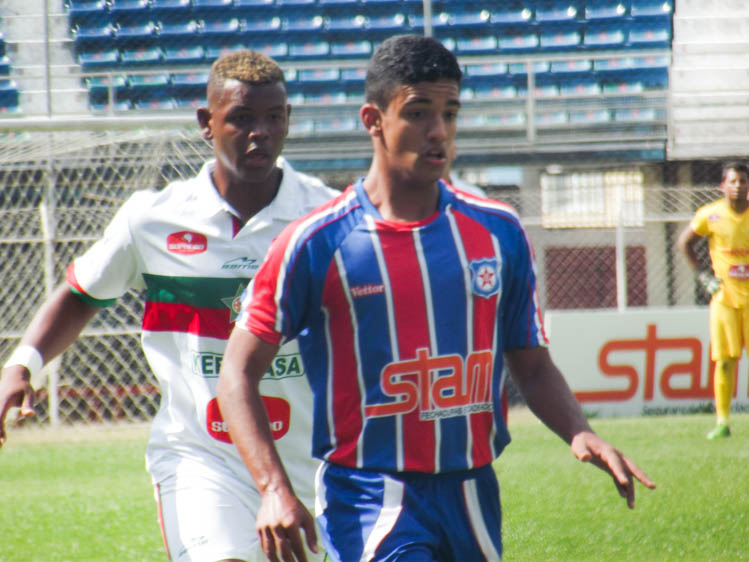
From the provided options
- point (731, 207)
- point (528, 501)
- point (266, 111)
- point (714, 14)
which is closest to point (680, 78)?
point (714, 14)

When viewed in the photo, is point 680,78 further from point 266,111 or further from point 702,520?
point 266,111

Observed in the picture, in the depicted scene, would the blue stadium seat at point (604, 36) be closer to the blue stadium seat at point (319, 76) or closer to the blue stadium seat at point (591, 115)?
the blue stadium seat at point (591, 115)

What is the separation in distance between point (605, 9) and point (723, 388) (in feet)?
25.5

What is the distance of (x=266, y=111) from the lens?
3.23m

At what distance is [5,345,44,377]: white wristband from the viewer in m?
3.01

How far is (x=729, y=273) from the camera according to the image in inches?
368

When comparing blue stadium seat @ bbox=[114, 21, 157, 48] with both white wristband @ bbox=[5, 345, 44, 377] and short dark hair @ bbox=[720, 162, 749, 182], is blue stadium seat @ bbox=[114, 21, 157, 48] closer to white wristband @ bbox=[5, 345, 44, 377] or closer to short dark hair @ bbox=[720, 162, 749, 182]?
short dark hair @ bbox=[720, 162, 749, 182]

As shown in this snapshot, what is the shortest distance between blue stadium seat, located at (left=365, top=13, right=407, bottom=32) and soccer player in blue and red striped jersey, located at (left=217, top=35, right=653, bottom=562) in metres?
12.9

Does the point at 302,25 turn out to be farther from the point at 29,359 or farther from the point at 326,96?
Answer: the point at 29,359

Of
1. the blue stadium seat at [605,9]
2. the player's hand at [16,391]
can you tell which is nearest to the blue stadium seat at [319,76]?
the blue stadium seat at [605,9]

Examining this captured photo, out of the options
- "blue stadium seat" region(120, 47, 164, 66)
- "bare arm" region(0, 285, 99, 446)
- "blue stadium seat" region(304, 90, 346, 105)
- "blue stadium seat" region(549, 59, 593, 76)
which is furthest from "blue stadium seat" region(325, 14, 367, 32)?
"bare arm" region(0, 285, 99, 446)

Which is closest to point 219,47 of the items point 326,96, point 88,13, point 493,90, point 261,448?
point 326,96

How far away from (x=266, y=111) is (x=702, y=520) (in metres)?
3.91

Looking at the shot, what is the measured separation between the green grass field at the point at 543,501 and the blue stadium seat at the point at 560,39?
686cm
